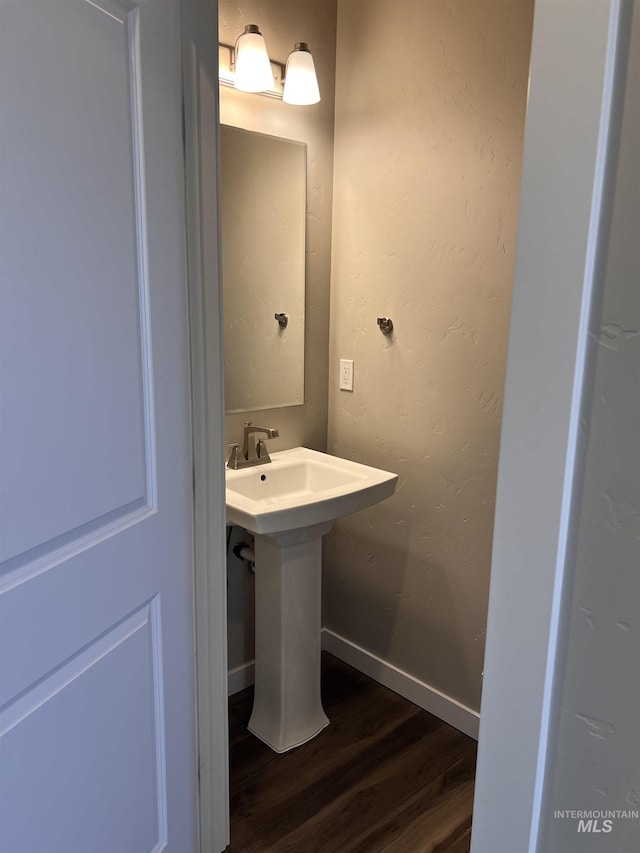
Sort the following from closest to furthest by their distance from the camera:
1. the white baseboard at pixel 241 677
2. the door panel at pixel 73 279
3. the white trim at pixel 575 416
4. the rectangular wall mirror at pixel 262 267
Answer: the white trim at pixel 575 416 → the door panel at pixel 73 279 → the rectangular wall mirror at pixel 262 267 → the white baseboard at pixel 241 677

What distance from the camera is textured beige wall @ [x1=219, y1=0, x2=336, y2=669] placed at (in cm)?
203

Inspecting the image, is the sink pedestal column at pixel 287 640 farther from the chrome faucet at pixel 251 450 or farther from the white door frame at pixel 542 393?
the white door frame at pixel 542 393

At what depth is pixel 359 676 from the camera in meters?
2.48

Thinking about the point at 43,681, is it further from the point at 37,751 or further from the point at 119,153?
the point at 119,153

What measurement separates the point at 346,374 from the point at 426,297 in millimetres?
466

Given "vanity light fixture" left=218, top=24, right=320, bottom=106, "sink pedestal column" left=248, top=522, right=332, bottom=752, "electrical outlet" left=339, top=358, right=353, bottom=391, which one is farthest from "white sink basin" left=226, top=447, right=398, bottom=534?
"vanity light fixture" left=218, top=24, right=320, bottom=106

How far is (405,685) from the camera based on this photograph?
233 cm

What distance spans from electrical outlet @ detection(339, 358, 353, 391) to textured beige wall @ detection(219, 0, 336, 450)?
0.25 feet

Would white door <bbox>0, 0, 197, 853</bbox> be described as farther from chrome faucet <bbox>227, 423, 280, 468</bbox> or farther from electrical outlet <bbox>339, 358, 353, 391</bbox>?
electrical outlet <bbox>339, 358, 353, 391</bbox>

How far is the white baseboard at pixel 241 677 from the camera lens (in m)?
2.34

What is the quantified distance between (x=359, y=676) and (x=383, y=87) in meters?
2.10

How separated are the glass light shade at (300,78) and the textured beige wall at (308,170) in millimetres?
95

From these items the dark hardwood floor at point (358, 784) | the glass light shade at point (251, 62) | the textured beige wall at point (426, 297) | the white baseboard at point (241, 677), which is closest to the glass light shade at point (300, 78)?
the glass light shade at point (251, 62)

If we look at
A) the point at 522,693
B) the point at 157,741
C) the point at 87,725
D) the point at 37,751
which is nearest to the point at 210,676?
the point at 157,741
